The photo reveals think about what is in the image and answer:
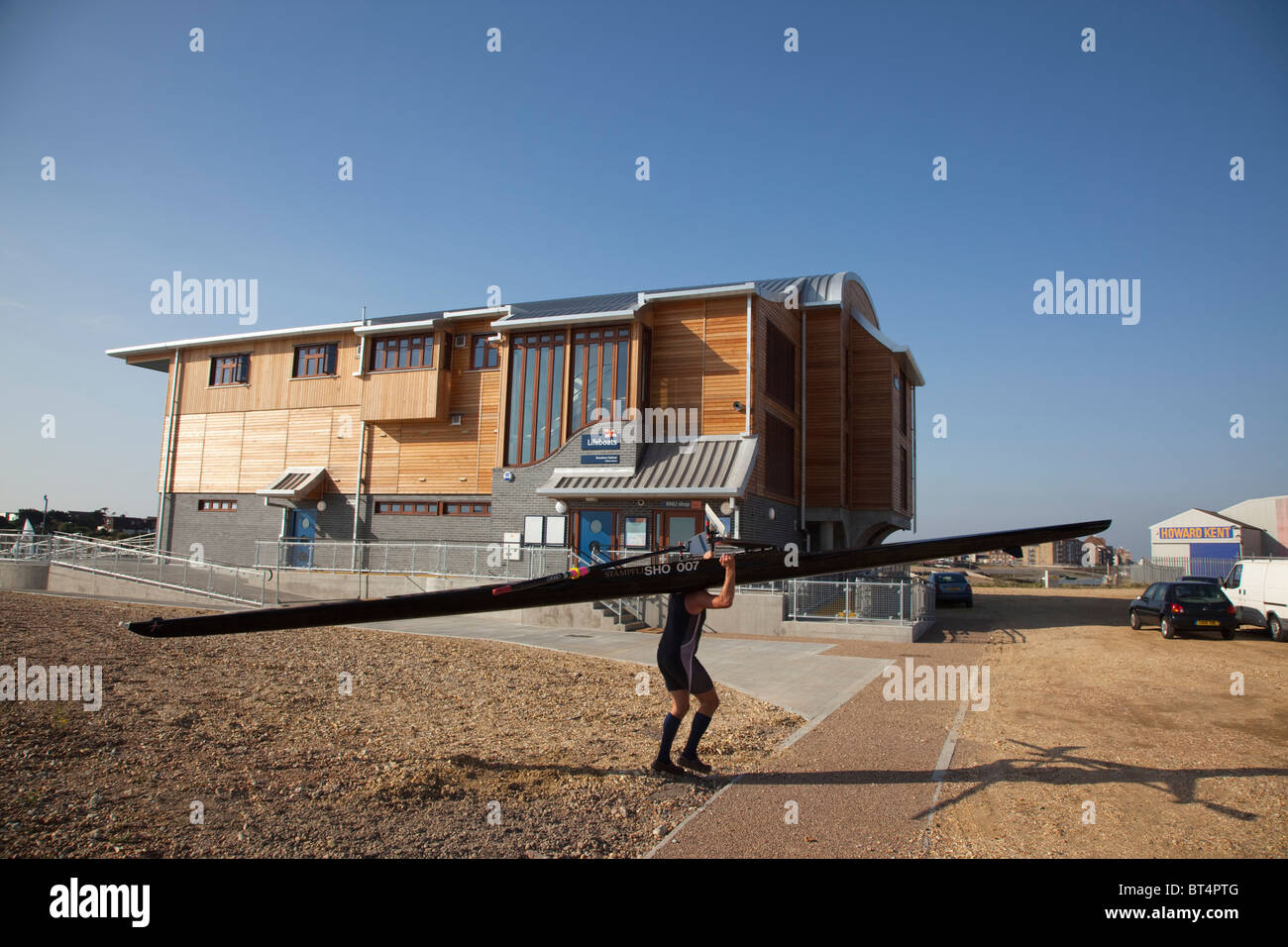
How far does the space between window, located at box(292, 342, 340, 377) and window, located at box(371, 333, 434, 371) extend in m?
2.40

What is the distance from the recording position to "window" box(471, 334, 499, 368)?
26703 millimetres

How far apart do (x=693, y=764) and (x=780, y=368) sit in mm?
19445

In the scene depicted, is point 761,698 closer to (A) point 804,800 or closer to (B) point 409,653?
(A) point 804,800

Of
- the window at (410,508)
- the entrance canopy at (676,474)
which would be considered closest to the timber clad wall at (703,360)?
the entrance canopy at (676,474)

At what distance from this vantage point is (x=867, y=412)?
2733 centimetres

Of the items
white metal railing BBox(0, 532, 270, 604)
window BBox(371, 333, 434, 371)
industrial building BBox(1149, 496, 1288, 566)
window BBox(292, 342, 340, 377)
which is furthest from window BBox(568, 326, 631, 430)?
industrial building BBox(1149, 496, 1288, 566)

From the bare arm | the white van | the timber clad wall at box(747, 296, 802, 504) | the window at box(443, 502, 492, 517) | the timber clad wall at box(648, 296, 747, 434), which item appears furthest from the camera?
the window at box(443, 502, 492, 517)

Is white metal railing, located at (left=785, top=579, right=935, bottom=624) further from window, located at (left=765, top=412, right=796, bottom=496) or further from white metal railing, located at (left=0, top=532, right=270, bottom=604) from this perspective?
white metal railing, located at (left=0, top=532, right=270, bottom=604)

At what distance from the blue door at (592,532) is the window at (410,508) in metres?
7.74

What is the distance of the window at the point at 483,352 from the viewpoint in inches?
1051

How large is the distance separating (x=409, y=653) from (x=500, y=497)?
11.2m
